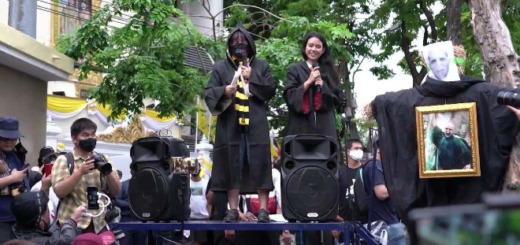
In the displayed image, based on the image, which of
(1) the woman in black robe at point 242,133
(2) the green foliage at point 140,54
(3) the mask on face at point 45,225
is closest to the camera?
(3) the mask on face at point 45,225

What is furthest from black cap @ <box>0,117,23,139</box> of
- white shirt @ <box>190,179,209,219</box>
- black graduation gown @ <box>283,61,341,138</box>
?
white shirt @ <box>190,179,209,219</box>

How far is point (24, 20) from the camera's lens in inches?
471

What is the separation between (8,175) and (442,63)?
3.75m

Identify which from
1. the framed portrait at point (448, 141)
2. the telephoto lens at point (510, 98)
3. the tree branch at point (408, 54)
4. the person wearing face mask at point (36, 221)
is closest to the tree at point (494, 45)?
the framed portrait at point (448, 141)

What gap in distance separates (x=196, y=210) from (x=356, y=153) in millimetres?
2024

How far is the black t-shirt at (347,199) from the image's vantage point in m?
8.86

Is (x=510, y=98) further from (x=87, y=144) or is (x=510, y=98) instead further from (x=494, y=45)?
(x=87, y=144)

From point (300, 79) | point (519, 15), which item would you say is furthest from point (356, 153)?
point (519, 15)

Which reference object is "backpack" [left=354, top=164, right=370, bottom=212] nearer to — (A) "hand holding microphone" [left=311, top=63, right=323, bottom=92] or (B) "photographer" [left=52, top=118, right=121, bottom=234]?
(A) "hand holding microphone" [left=311, top=63, right=323, bottom=92]

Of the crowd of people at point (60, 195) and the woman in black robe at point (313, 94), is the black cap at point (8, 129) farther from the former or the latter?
the woman in black robe at point (313, 94)

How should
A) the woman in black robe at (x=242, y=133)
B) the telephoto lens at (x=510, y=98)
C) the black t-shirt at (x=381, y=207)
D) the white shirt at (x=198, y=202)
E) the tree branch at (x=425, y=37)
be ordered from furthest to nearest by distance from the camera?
1. the tree branch at (x=425, y=37)
2. the white shirt at (x=198, y=202)
3. the black t-shirt at (x=381, y=207)
4. the woman in black robe at (x=242, y=133)
5. the telephoto lens at (x=510, y=98)

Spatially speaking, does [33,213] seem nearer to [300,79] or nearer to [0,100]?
[300,79]

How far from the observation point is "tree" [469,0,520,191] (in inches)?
287

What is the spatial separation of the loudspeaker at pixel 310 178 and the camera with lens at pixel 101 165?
5.17 feet
